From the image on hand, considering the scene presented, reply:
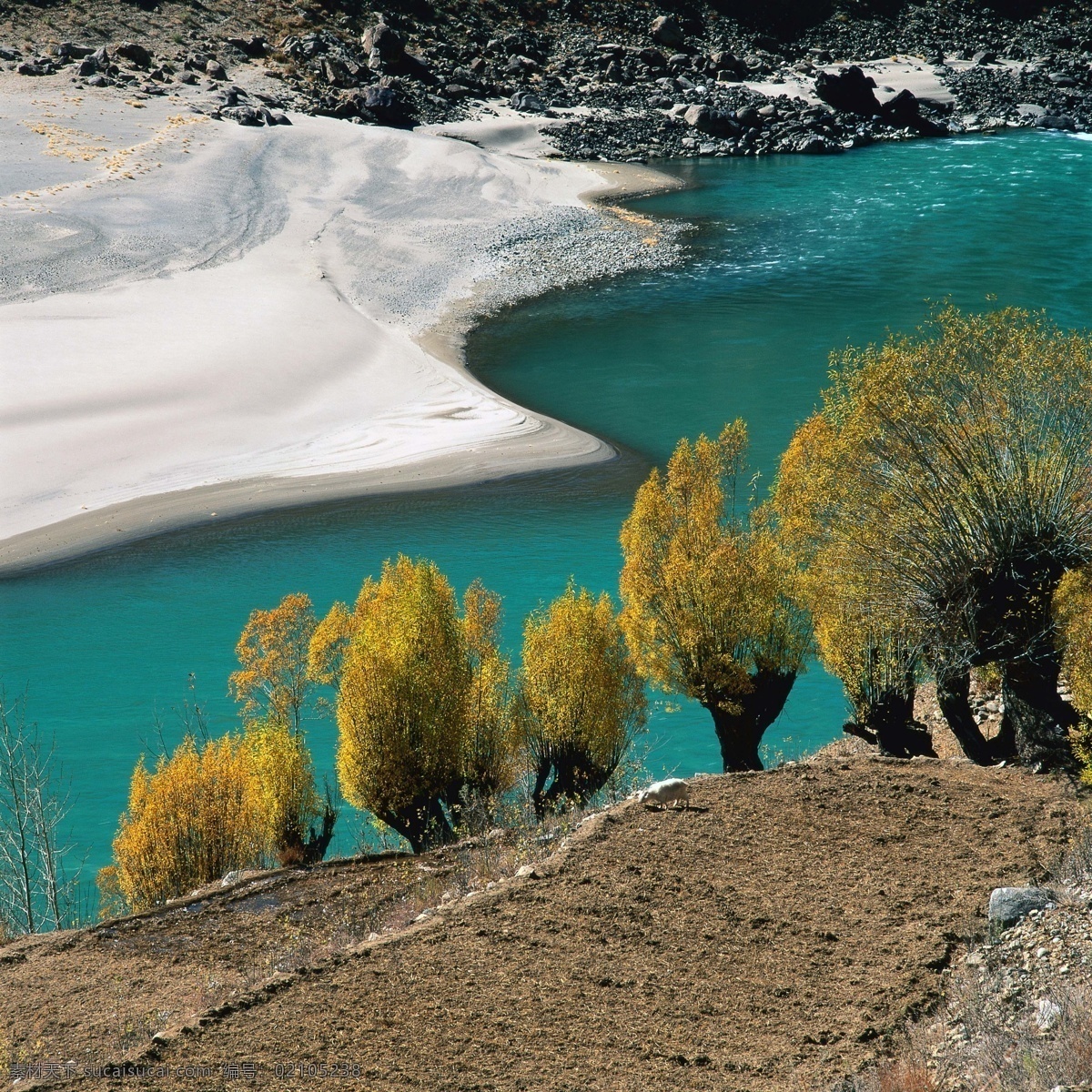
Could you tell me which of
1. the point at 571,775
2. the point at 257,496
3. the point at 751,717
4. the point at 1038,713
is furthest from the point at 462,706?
the point at 257,496

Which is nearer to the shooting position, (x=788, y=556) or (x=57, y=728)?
(x=788, y=556)

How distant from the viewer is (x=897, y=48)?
110250 mm

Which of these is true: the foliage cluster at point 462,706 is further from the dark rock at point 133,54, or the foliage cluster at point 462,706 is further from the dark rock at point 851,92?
the dark rock at point 851,92

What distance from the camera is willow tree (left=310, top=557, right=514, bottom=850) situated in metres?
19.4

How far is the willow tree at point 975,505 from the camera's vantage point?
1697 cm

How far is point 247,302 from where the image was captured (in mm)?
51969

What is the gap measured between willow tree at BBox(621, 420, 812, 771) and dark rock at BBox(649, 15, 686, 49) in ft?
311

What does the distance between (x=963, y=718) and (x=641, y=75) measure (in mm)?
92511

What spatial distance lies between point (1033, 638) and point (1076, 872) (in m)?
4.97

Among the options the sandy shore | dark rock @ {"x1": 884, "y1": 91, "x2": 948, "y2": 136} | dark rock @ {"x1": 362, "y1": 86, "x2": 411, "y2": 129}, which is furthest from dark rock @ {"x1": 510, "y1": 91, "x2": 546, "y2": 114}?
dark rock @ {"x1": 884, "y1": 91, "x2": 948, "y2": 136}

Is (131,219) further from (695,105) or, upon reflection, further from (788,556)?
(695,105)

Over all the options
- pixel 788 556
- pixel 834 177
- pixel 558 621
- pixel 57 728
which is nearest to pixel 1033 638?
pixel 788 556

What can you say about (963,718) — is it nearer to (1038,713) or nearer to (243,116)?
(1038,713)

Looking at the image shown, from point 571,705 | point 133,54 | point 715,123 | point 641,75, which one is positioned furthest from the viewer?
point 641,75
